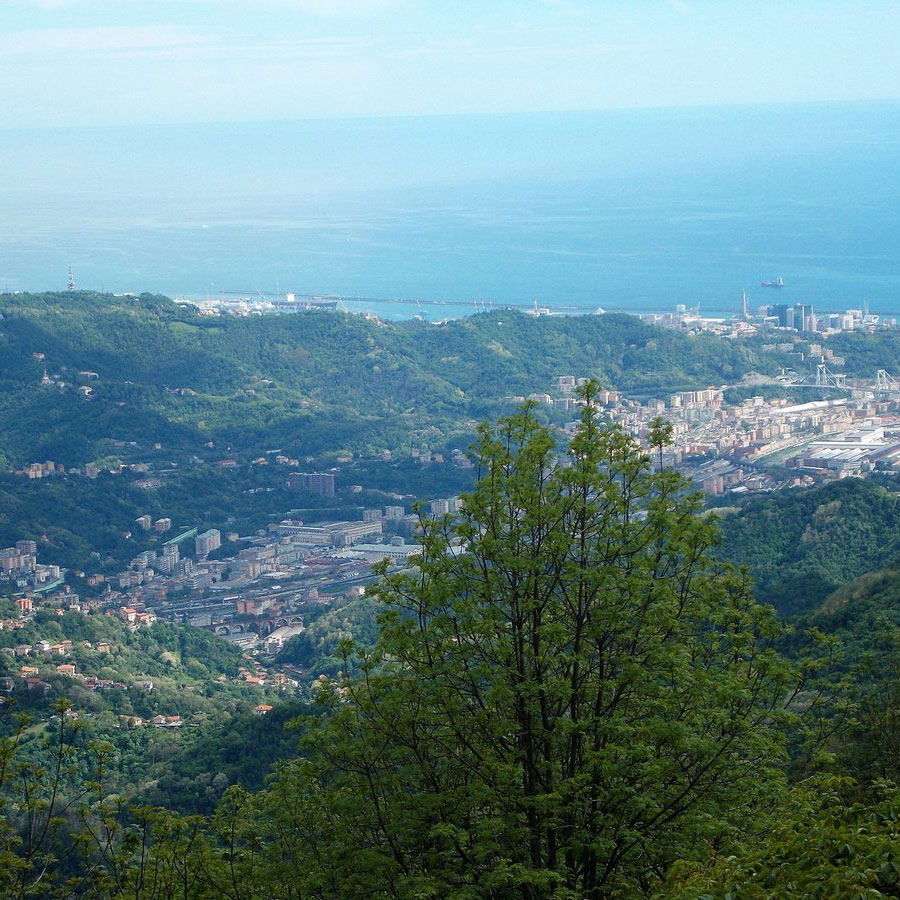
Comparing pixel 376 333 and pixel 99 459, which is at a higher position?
pixel 376 333

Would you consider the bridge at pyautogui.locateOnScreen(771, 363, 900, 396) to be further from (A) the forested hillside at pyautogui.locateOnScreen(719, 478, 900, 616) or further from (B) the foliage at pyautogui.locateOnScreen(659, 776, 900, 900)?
(B) the foliage at pyautogui.locateOnScreen(659, 776, 900, 900)

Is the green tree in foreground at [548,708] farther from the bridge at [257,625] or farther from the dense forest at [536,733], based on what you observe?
the bridge at [257,625]

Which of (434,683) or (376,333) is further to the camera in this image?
(376,333)

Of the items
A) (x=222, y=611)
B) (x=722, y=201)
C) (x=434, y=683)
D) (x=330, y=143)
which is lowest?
(x=222, y=611)

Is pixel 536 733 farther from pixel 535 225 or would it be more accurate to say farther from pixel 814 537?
pixel 535 225

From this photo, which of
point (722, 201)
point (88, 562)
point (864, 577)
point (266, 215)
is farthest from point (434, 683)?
point (266, 215)

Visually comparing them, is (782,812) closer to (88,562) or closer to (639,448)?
(639,448)

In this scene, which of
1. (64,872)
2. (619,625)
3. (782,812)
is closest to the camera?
(782,812)

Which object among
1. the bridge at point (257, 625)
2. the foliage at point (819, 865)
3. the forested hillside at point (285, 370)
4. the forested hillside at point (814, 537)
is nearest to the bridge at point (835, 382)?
the forested hillside at point (285, 370)
